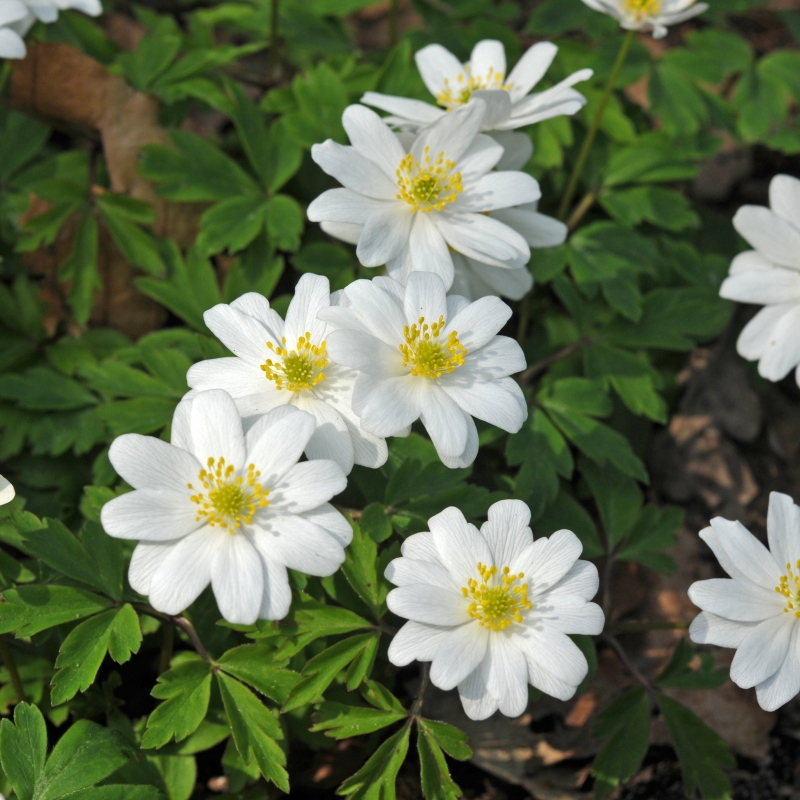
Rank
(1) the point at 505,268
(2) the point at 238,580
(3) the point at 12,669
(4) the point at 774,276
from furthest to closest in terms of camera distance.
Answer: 1. (4) the point at 774,276
2. (1) the point at 505,268
3. (3) the point at 12,669
4. (2) the point at 238,580

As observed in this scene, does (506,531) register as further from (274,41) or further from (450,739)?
(274,41)

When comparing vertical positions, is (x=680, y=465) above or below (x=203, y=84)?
below

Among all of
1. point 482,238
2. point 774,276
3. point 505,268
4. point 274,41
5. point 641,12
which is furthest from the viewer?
point 274,41

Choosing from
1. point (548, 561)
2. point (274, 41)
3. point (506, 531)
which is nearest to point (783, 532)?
point (548, 561)

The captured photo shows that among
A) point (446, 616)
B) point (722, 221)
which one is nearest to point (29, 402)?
point (446, 616)

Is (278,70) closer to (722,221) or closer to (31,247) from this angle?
(31,247)

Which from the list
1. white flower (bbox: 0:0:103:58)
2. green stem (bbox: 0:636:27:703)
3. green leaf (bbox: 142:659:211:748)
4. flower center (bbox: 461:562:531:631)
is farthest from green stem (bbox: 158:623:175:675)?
white flower (bbox: 0:0:103:58)

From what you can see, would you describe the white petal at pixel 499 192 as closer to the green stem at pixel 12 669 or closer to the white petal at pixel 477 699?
the white petal at pixel 477 699
